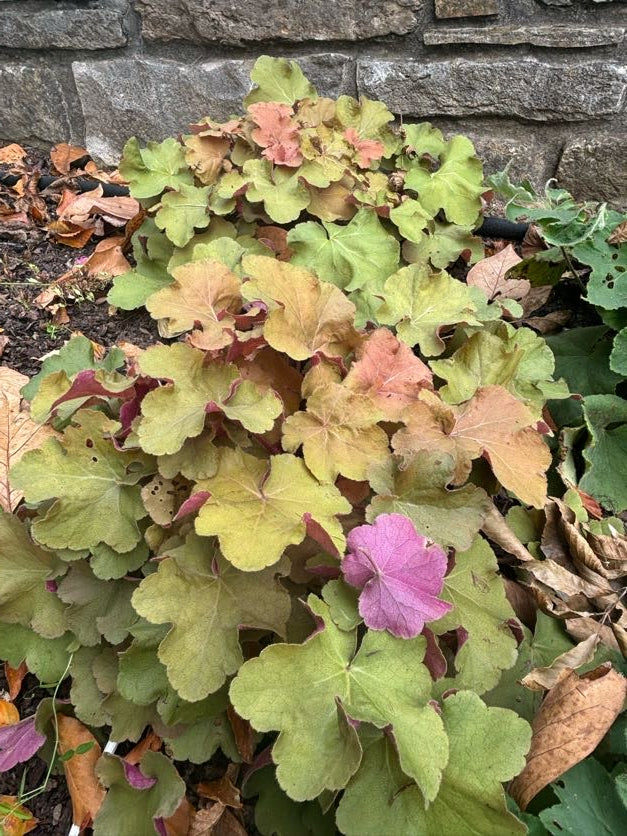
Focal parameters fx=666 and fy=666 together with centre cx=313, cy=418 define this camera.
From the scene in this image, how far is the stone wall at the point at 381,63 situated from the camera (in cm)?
215

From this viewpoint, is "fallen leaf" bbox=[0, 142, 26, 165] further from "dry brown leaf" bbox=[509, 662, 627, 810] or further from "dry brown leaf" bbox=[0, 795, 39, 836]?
"dry brown leaf" bbox=[509, 662, 627, 810]

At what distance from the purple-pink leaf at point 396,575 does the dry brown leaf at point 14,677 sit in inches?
30.3

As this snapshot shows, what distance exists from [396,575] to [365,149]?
149 cm

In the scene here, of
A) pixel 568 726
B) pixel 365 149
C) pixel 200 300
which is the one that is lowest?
pixel 568 726

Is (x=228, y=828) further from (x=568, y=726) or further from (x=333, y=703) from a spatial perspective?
(x=568, y=726)

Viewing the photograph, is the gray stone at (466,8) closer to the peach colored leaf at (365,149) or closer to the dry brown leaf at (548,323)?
the peach colored leaf at (365,149)

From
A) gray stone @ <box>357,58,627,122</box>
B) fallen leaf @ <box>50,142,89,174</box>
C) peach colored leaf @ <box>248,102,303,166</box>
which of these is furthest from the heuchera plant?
fallen leaf @ <box>50,142,89,174</box>

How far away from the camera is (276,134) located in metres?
1.95

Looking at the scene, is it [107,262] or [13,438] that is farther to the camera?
[107,262]

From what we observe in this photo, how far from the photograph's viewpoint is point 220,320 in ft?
4.29

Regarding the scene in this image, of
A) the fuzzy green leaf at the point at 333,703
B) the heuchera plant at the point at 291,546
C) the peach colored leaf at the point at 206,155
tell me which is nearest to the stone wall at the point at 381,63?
the peach colored leaf at the point at 206,155

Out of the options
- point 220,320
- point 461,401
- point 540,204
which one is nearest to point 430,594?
point 461,401

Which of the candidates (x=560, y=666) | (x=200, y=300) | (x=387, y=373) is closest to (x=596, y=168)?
(x=387, y=373)

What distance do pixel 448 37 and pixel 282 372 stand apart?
1531 mm
